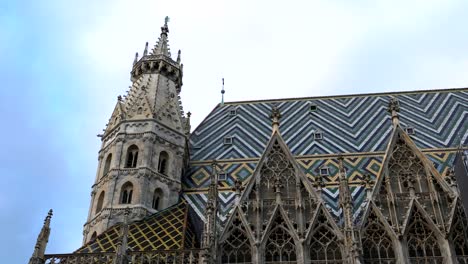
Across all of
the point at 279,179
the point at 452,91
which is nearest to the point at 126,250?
the point at 279,179

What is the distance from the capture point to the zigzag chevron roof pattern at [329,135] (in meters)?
20.0

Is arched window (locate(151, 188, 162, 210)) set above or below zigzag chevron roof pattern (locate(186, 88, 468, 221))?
below

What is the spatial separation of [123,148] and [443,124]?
39.9 feet

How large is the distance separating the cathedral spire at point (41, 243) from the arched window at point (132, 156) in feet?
14.2

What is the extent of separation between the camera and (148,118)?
67.9ft

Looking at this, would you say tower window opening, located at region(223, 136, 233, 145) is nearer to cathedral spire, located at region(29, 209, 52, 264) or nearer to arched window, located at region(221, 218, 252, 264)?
arched window, located at region(221, 218, 252, 264)

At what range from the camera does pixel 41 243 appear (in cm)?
1504

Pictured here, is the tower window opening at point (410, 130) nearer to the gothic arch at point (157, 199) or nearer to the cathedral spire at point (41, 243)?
the gothic arch at point (157, 199)

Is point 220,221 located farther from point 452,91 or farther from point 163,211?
point 452,91

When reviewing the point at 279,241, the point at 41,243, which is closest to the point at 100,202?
the point at 41,243

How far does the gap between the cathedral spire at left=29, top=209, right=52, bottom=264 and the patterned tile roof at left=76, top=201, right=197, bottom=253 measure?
0.93 m

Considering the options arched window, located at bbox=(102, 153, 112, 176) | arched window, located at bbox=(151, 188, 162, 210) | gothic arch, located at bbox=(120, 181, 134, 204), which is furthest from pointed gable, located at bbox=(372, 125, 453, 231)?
arched window, located at bbox=(102, 153, 112, 176)

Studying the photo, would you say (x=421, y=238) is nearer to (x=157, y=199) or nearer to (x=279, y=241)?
(x=279, y=241)

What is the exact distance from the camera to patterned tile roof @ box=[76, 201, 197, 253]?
15.8m
